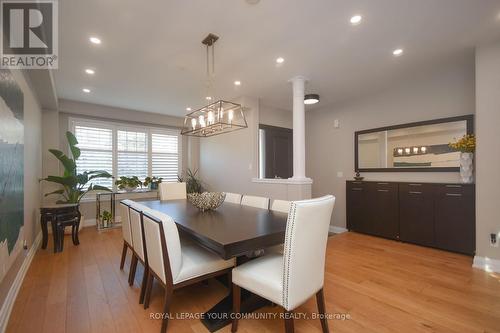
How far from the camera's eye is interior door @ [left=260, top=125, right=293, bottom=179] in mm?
5062

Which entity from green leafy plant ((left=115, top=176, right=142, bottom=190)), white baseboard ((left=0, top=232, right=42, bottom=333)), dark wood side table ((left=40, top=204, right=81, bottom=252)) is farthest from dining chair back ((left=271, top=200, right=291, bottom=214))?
green leafy plant ((left=115, top=176, right=142, bottom=190))

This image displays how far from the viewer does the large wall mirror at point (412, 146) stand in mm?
3432

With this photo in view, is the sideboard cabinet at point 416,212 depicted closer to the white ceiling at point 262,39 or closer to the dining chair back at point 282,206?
the white ceiling at point 262,39

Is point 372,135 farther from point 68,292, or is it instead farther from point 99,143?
point 99,143

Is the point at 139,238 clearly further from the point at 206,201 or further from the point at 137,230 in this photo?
the point at 206,201

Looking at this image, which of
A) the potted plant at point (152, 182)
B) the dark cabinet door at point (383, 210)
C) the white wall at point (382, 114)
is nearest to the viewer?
the white wall at point (382, 114)

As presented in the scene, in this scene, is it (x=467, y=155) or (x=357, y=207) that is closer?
(x=467, y=155)

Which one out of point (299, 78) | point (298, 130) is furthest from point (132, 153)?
point (299, 78)

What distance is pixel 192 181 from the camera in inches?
239

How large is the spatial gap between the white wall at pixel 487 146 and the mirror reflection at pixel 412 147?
2.31 feet

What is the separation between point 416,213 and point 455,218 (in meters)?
0.46

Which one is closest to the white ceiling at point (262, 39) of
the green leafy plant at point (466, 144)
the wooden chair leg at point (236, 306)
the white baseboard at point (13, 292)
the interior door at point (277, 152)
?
the green leafy plant at point (466, 144)

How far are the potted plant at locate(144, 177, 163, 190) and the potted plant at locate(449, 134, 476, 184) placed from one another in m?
5.72

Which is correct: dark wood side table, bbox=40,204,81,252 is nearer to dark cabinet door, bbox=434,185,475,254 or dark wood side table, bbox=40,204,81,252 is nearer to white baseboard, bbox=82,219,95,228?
white baseboard, bbox=82,219,95,228
